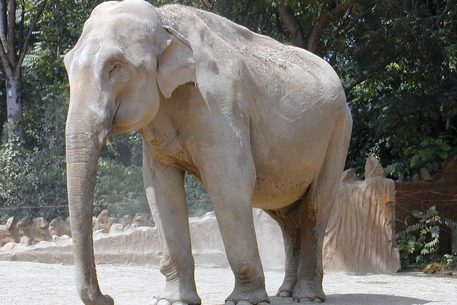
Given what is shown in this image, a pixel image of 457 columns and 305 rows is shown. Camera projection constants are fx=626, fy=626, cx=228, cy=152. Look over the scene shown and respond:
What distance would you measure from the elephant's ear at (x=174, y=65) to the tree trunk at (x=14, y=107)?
Result: 38.2 feet

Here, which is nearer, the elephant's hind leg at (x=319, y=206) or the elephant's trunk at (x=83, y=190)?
the elephant's trunk at (x=83, y=190)

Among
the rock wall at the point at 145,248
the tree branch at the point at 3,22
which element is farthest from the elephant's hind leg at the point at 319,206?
the tree branch at the point at 3,22

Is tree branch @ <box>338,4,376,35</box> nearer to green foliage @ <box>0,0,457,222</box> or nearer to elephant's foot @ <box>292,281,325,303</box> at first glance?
green foliage @ <box>0,0,457,222</box>

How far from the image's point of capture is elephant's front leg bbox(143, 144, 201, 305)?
447cm

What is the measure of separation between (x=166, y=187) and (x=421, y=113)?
28.6 ft

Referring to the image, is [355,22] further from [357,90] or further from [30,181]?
[30,181]

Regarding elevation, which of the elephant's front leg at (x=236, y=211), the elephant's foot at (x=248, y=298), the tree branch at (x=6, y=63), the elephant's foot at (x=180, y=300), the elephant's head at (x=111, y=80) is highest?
the tree branch at (x=6, y=63)

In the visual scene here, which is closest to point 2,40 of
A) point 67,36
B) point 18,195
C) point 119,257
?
point 67,36

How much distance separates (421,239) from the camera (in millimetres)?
9297

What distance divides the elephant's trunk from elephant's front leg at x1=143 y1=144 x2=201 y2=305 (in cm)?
103

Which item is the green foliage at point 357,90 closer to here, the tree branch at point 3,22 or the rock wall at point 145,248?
the rock wall at point 145,248

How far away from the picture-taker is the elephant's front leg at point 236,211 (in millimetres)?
4148

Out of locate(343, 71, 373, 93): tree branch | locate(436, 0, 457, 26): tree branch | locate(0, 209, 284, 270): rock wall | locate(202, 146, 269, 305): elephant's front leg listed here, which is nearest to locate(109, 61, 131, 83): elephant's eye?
locate(202, 146, 269, 305): elephant's front leg

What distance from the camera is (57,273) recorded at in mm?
7574
